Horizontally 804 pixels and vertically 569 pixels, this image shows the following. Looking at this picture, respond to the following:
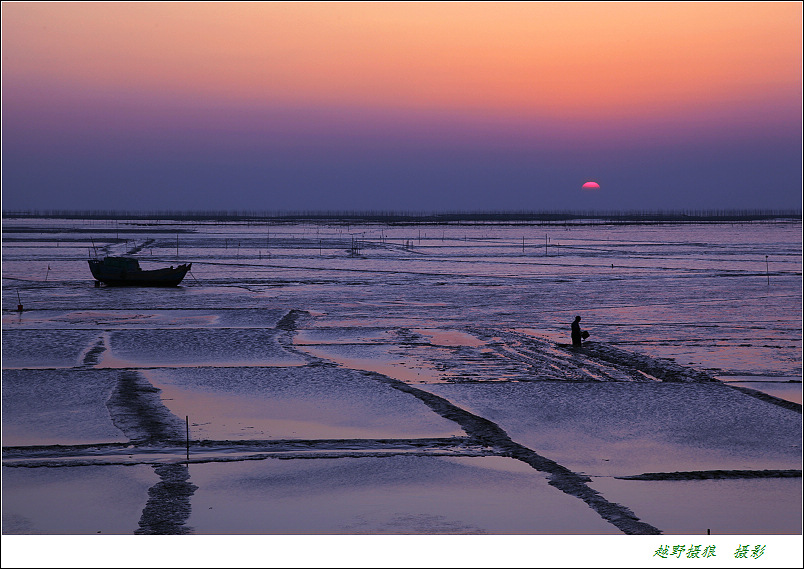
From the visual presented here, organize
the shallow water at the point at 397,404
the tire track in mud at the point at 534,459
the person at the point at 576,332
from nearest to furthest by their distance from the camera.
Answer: the tire track in mud at the point at 534,459 < the shallow water at the point at 397,404 < the person at the point at 576,332

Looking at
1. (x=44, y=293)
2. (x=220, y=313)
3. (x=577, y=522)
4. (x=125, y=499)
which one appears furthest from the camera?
(x=44, y=293)

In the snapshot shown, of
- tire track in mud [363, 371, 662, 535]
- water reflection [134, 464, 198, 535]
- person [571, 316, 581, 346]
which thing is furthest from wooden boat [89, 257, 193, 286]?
water reflection [134, 464, 198, 535]

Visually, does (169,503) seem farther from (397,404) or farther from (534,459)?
(397,404)

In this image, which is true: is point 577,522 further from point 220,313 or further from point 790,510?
point 220,313

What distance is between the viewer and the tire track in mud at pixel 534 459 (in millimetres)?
8141

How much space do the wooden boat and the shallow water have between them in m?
3.61

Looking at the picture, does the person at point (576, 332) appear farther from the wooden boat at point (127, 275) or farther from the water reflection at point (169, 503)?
the wooden boat at point (127, 275)

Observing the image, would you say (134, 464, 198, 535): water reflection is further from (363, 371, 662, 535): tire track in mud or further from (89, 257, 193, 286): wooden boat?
(89, 257, 193, 286): wooden boat

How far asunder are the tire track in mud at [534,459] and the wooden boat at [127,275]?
20222mm

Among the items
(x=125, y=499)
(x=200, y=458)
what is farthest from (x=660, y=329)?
(x=125, y=499)

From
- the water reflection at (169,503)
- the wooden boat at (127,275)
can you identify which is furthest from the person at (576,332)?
the wooden boat at (127,275)

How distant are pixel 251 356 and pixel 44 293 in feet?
51.6

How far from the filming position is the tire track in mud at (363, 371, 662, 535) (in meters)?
8.14

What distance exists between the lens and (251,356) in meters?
17.2
